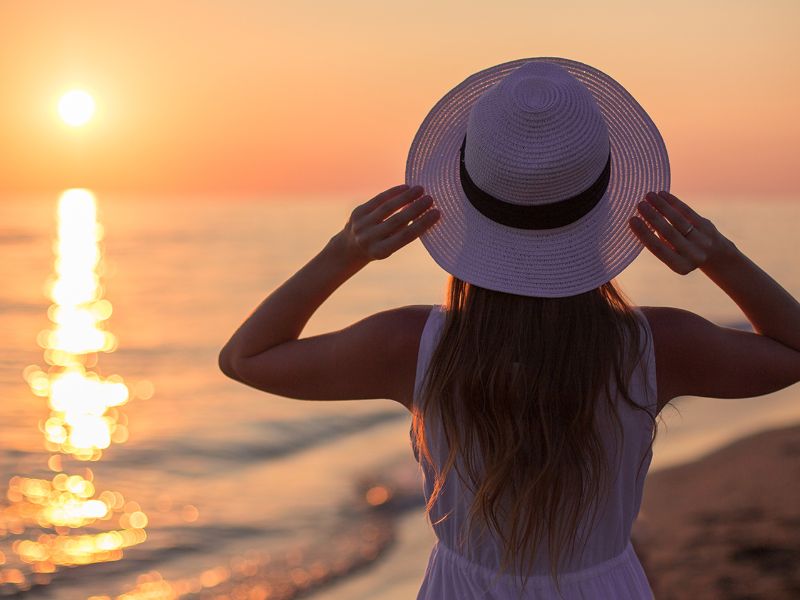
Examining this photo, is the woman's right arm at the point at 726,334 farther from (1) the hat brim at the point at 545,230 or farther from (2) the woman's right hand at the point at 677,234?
(1) the hat brim at the point at 545,230

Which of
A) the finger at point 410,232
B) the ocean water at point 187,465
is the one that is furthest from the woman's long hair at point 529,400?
the ocean water at point 187,465

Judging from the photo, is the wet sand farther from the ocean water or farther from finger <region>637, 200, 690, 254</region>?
finger <region>637, 200, 690, 254</region>

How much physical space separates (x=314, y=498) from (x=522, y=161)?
736cm

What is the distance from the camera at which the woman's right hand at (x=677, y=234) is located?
1.71 meters

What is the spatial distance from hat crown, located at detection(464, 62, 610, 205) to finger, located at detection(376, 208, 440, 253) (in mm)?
110

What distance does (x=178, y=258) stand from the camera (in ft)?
133

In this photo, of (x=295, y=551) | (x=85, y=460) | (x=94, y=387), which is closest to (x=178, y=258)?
(x=94, y=387)

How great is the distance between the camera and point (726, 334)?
178 cm

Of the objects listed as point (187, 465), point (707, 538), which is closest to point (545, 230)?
point (707, 538)

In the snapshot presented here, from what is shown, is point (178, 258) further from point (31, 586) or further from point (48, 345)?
point (31, 586)

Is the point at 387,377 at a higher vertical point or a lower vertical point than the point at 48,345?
lower

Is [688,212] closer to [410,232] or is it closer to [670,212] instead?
[670,212]

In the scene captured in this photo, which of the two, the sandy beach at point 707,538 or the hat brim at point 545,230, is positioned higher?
the sandy beach at point 707,538

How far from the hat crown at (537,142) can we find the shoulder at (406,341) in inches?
11.0
